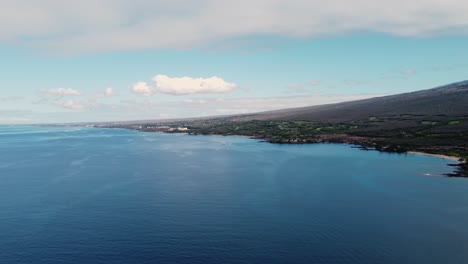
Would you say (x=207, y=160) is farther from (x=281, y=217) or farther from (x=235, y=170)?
(x=281, y=217)

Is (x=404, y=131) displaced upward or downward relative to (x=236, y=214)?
upward

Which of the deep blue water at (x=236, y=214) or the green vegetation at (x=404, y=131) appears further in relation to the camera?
the green vegetation at (x=404, y=131)

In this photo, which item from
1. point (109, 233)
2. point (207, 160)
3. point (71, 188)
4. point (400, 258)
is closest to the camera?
point (400, 258)

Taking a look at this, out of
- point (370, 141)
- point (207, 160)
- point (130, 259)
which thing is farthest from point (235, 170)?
point (370, 141)

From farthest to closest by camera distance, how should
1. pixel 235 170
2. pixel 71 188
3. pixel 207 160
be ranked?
1. pixel 207 160
2. pixel 235 170
3. pixel 71 188

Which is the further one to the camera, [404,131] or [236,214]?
[404,131]

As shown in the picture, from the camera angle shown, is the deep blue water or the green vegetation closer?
the deep blue water

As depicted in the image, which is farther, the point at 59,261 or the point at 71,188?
the point at 71,188
